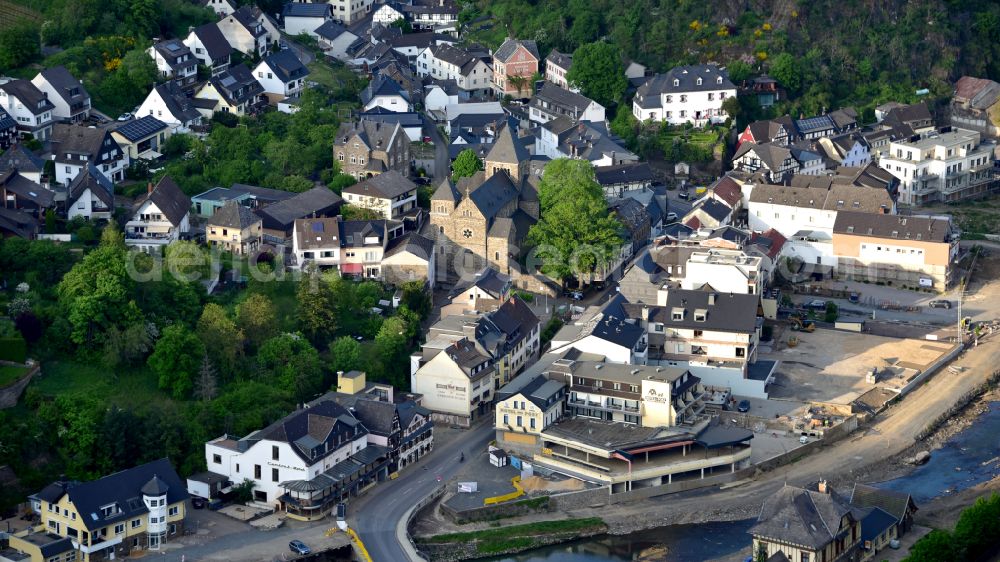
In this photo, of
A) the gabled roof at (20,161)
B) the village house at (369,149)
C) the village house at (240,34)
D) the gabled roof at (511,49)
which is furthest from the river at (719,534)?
the village house at (240,34)

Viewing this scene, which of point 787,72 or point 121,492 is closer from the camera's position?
point 121,492

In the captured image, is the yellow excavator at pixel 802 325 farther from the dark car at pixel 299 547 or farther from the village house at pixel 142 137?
the village house at pixel 142 137

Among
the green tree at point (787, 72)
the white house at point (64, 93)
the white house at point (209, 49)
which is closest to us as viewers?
the white house at point (64, 93)

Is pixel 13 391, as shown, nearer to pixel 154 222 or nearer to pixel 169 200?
pixel 154 222

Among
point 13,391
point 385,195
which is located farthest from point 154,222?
point 13,391

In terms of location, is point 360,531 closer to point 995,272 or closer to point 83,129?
point 83,129
